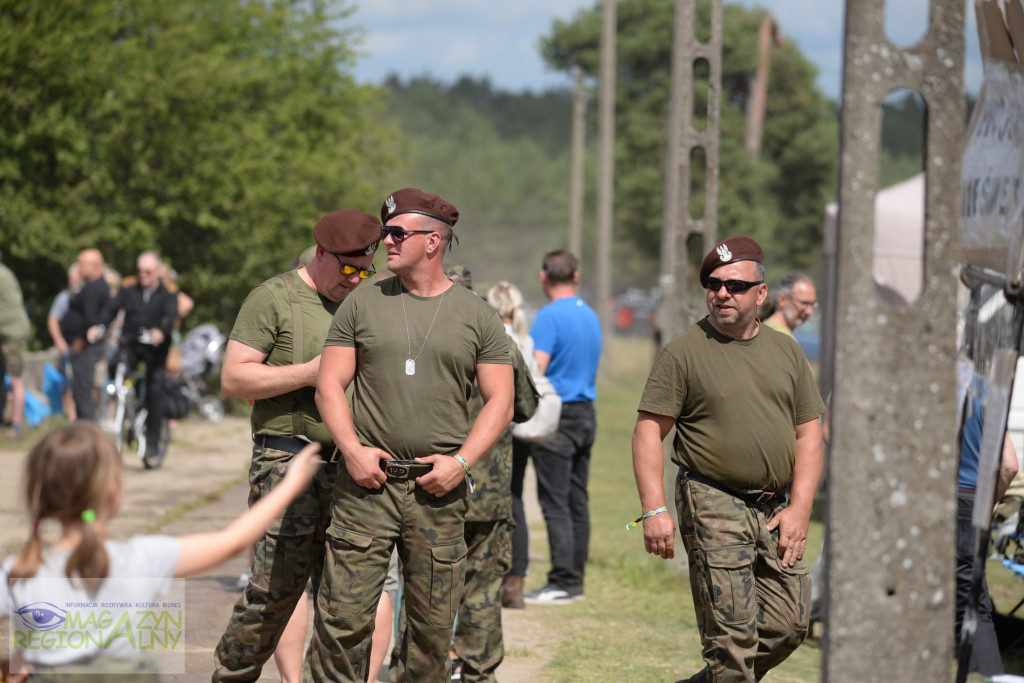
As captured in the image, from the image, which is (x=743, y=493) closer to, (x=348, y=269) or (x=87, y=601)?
(x=348, y=269)

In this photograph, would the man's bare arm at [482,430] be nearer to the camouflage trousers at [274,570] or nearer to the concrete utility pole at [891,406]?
the camouflage trousers at [274,570]

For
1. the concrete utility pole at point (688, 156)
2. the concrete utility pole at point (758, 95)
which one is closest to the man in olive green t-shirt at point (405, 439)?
the concrete utility pole at point (688, 156)

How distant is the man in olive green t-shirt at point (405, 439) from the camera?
437cm

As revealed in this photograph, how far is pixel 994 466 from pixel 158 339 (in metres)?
10.1

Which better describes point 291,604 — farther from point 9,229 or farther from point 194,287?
point 194,287

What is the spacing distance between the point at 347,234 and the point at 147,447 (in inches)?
340

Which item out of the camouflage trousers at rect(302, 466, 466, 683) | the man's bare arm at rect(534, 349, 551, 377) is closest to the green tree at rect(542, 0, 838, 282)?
the man's bare arm at rect(534, 349, 551, 377)

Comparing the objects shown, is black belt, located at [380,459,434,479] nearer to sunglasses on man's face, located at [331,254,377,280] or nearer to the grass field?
sunglasses on man's face, located at [331,254,377,280]

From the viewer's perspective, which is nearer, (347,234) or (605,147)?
(347,234)

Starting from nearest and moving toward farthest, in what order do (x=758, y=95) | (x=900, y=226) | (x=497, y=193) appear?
1. (x=900, y=226)
2. (x=758, y=95)
3. (x=497, y=193)

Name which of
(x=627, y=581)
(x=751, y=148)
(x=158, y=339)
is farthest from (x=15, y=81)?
(x=751, y=148)

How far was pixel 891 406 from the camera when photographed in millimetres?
3334

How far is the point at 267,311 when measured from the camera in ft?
15.8

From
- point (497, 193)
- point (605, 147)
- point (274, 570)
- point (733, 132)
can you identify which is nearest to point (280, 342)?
point (274, 570)
